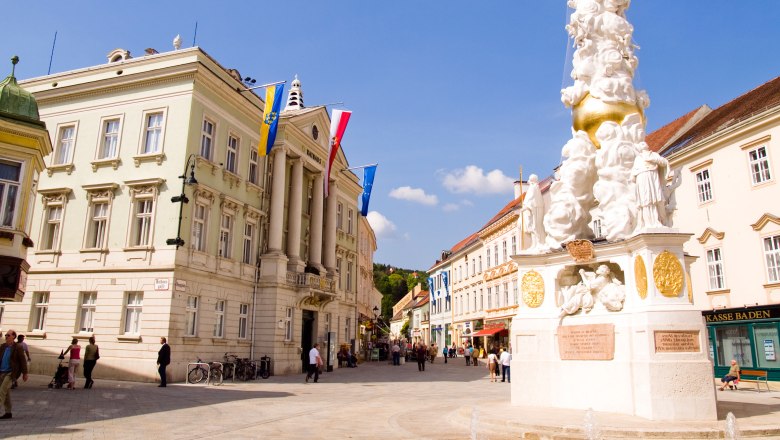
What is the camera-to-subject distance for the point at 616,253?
10.4m

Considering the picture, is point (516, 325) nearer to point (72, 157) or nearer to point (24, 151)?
point (24, 151)

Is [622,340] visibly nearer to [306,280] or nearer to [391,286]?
[306,280]

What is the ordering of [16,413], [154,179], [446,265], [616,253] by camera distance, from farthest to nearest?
1. [446,265]
2. [154,179]
3. [16,413]
4. [616,253]

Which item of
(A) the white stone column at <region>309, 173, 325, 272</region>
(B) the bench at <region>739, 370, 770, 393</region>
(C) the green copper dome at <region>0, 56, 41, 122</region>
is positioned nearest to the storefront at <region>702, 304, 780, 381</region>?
(B) the bench at <region>739, 370, 770, 393</region>

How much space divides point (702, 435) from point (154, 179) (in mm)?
20898

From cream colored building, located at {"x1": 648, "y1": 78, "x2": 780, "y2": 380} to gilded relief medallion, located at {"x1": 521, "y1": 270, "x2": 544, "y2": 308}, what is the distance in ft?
44.8

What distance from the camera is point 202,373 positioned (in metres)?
21.7

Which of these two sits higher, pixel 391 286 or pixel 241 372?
pixel 391 286

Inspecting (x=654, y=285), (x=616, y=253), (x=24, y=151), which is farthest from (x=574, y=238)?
(x=24, y=151)

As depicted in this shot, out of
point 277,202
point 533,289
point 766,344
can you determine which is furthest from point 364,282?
point 533,289

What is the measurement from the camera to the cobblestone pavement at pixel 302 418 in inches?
336

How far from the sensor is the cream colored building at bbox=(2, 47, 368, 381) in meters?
22.0

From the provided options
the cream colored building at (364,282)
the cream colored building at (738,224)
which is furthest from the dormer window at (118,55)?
the cream colored building at (738,224)

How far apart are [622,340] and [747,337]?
18.1 metres
